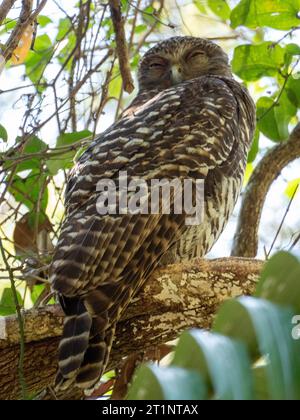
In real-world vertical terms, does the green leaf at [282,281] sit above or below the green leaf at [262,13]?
below

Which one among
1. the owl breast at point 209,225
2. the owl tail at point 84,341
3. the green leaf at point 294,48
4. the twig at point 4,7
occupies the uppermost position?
the green leaf at point 294,48

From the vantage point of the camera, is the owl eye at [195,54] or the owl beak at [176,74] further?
the owl eye at [195,54]

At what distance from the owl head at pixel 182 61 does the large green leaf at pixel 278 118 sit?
0.56 m

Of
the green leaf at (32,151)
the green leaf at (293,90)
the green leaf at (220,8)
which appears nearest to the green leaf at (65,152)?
the green leaf at (32,151)

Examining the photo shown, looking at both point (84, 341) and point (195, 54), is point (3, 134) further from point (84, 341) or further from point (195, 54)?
point (195, 54)

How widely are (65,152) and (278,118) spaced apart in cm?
136

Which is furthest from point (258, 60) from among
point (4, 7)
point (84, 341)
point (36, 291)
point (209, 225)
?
point (84, 341)

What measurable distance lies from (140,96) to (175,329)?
1956 mm

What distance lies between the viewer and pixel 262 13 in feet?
13.7

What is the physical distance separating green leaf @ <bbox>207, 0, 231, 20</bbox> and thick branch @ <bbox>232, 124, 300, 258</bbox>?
2.85ft

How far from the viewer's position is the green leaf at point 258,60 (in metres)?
4.29

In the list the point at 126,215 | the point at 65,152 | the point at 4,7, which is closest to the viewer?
the point at 126,215

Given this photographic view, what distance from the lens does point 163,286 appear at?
302 cm

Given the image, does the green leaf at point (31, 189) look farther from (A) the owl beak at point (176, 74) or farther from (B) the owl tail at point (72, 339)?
(B) the owl tail at point (72, 339)
